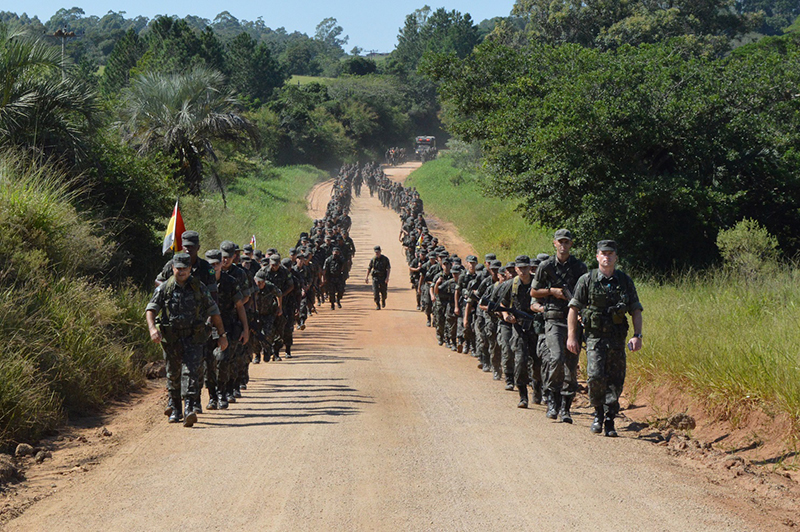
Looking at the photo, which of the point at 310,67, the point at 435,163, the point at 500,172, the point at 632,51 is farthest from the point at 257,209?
the point at 310,67

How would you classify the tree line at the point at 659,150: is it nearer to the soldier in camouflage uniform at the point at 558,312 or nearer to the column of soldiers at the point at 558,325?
the column of soldiers at the point at 558,325

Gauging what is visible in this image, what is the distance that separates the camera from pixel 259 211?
4334 cm

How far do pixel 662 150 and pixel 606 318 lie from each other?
43.6 ft

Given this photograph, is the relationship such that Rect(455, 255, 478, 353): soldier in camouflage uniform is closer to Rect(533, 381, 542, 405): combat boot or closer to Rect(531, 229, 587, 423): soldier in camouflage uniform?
Rect(533, 381, 542, 405): combat boot

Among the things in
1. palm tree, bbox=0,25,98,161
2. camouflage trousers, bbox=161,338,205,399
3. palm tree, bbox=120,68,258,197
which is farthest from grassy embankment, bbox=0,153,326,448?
palm tree, bbox=120,68,258,197

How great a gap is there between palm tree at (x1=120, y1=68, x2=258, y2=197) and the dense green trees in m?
7.67

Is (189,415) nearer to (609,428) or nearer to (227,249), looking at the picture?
(227,249)

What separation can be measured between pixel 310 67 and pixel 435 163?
8490 cm

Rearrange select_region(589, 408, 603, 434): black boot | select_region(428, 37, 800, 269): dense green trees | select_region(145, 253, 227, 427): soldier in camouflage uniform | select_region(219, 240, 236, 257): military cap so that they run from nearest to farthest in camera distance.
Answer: select_region(145, 253, 227, 427): soldier in camouflage uniform → select_region(589, 408, 603, 434): black boot → select_region(219, 240, 236, 257): military cap → select_region(428, 37, 800, 269): dense green trees

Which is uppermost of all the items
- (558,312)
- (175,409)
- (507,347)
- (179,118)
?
(179,118)

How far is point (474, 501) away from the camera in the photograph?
604cm

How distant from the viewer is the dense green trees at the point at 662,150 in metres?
19.0

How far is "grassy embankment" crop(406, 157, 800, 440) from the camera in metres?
8.70

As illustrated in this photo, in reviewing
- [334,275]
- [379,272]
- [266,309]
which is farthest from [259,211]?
[266,309]
